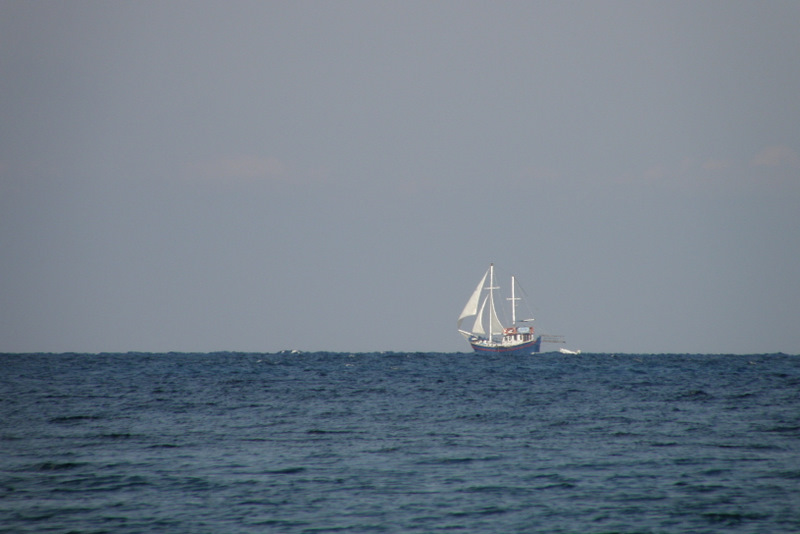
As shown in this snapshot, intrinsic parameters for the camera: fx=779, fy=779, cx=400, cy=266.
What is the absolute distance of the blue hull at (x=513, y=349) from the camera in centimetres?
14162

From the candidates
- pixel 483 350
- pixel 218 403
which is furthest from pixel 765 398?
pixel 483 350

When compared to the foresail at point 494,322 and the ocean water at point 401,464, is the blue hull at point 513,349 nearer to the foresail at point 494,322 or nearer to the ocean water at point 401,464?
the foresail at point 494,322

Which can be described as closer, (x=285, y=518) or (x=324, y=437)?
(x=285, y=518)

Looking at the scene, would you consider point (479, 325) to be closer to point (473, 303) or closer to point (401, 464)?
point (473, 303)

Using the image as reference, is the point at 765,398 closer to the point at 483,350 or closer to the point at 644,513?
the point at 644,513

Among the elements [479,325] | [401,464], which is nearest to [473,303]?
[479,325]

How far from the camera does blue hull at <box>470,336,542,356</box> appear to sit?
141625 millimetres

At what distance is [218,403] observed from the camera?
44656 mm

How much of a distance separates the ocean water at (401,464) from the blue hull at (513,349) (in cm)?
9393

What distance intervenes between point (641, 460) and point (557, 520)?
821cm

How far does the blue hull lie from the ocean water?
93925mm

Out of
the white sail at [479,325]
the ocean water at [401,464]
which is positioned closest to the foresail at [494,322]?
the white sail at [479,325]

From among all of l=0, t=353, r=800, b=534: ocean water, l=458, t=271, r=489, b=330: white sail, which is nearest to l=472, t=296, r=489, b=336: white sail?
l=458, t=271, r=489, b=330: white sail

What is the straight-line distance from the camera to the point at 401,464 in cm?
2511
